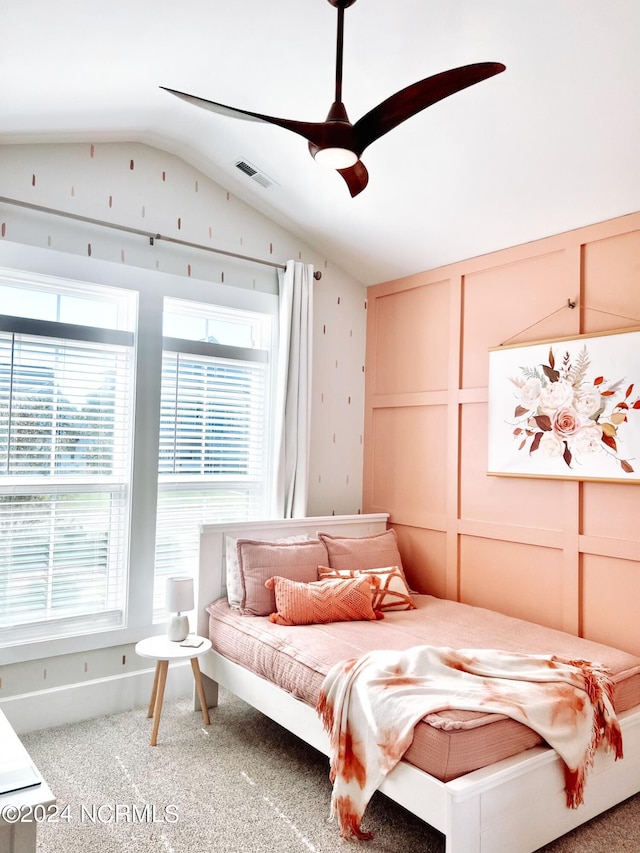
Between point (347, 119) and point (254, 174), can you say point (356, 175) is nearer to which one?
point (347, 119)

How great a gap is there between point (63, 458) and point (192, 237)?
1431mm

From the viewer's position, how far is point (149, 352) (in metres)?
3.37

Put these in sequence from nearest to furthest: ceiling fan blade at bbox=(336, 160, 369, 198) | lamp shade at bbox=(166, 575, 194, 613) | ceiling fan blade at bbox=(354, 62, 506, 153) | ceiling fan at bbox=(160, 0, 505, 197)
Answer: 1. ceiling fan blade at bbox=(354, 62, 506, 153)
2. ceiling fan at bbox=(160, 0, 505, 197)
3. ceiling fan blade at bbox=(336, 160, 369, 198)
4. lamp shade at bbox=(166, 575, 194, 613)

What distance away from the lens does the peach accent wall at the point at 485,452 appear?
286 cm

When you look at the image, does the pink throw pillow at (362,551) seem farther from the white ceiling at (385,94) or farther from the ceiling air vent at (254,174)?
the ceiling air vent at (254,174)

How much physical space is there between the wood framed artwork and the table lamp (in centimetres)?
171

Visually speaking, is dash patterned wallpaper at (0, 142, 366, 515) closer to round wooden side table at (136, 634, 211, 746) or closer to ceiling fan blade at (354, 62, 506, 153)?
round wooden side table at (136, 634, 211, 746)

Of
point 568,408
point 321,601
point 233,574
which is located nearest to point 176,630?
point 233,574

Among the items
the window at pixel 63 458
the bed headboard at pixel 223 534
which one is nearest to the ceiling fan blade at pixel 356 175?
the window at pixel 63 458

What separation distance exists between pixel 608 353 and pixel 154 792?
2.69m

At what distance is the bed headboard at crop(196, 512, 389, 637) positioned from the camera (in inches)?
129

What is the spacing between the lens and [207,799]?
7.71 feet

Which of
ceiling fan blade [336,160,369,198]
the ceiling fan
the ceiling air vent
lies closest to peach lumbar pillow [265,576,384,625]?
ceiling fan blade [336,160,369,198]

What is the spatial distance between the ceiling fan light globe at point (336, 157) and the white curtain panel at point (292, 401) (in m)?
1.81
